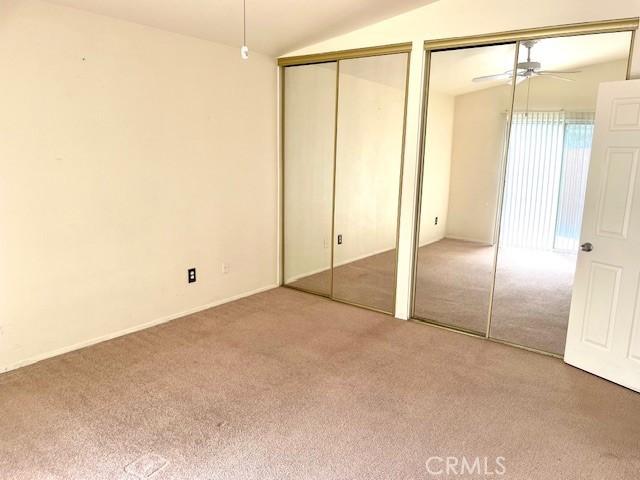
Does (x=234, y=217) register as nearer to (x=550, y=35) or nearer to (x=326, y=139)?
(x=326, y=139)

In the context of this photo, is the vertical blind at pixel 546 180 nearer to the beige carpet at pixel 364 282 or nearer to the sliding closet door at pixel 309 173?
the beige carpet at pixel 364 282

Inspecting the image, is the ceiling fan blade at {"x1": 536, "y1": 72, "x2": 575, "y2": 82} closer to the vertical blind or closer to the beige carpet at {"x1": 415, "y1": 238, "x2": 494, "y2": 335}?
the vertical blind

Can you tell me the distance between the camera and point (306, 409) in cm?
255

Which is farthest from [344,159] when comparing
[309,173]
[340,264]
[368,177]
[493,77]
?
[493,77]

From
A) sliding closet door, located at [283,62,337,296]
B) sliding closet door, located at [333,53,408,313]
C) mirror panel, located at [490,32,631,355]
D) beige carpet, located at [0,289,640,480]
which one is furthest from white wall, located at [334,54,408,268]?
beige carpet, located at [0,289,640,480]

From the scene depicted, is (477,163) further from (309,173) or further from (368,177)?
(309,173)

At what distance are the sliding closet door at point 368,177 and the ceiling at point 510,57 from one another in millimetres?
336

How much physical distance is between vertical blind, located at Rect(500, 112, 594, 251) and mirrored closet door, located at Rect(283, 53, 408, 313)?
0.94 meters

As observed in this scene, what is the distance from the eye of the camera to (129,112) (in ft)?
10.8

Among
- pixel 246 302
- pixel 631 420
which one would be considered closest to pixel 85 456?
pixel 246 302

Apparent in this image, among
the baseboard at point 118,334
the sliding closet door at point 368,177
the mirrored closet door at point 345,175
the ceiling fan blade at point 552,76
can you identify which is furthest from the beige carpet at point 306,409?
the ceiling fan blade at point 552,76

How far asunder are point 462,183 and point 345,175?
1.14 metres

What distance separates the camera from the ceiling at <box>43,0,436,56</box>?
301cm

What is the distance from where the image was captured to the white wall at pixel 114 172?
2.80 meters
